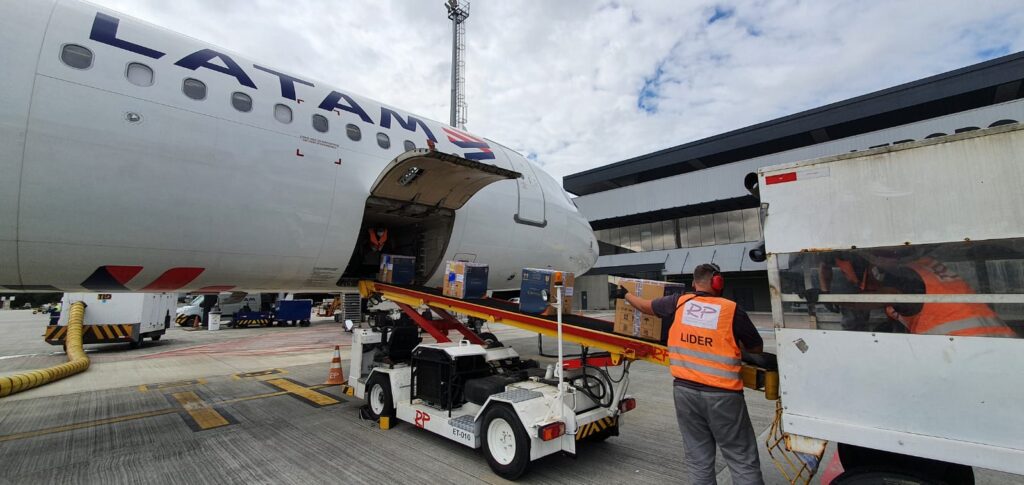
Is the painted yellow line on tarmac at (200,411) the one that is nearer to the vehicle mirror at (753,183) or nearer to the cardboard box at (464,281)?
the cardboard box at (464,281)

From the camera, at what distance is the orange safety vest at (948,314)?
2568mm

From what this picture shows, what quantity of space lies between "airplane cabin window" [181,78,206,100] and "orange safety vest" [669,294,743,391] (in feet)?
19.6

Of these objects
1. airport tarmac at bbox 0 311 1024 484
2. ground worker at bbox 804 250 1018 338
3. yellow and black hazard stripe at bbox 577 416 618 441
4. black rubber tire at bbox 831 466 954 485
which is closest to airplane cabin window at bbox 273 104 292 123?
airport tarmac at bbox 0 311 1024 484

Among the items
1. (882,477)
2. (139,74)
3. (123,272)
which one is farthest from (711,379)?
(139,74)

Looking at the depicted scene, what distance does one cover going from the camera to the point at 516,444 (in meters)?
4.66

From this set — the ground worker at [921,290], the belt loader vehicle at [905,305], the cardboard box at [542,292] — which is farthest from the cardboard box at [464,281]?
the ground worker at [921,290]

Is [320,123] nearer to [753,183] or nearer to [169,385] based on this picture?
[753,183]

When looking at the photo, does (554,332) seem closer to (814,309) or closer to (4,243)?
(814,309)

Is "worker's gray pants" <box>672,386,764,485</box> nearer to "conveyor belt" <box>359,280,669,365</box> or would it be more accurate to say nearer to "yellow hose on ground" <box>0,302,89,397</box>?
"conveyor belt" <box>359,280,669,365</box>

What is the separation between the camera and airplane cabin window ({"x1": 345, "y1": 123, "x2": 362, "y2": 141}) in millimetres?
6851

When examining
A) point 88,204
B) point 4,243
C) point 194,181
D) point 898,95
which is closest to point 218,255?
point 194,181

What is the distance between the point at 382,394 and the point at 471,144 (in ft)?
16.8

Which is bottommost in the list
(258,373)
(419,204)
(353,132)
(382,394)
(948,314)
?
(258,373)

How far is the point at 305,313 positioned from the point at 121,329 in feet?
38.8
